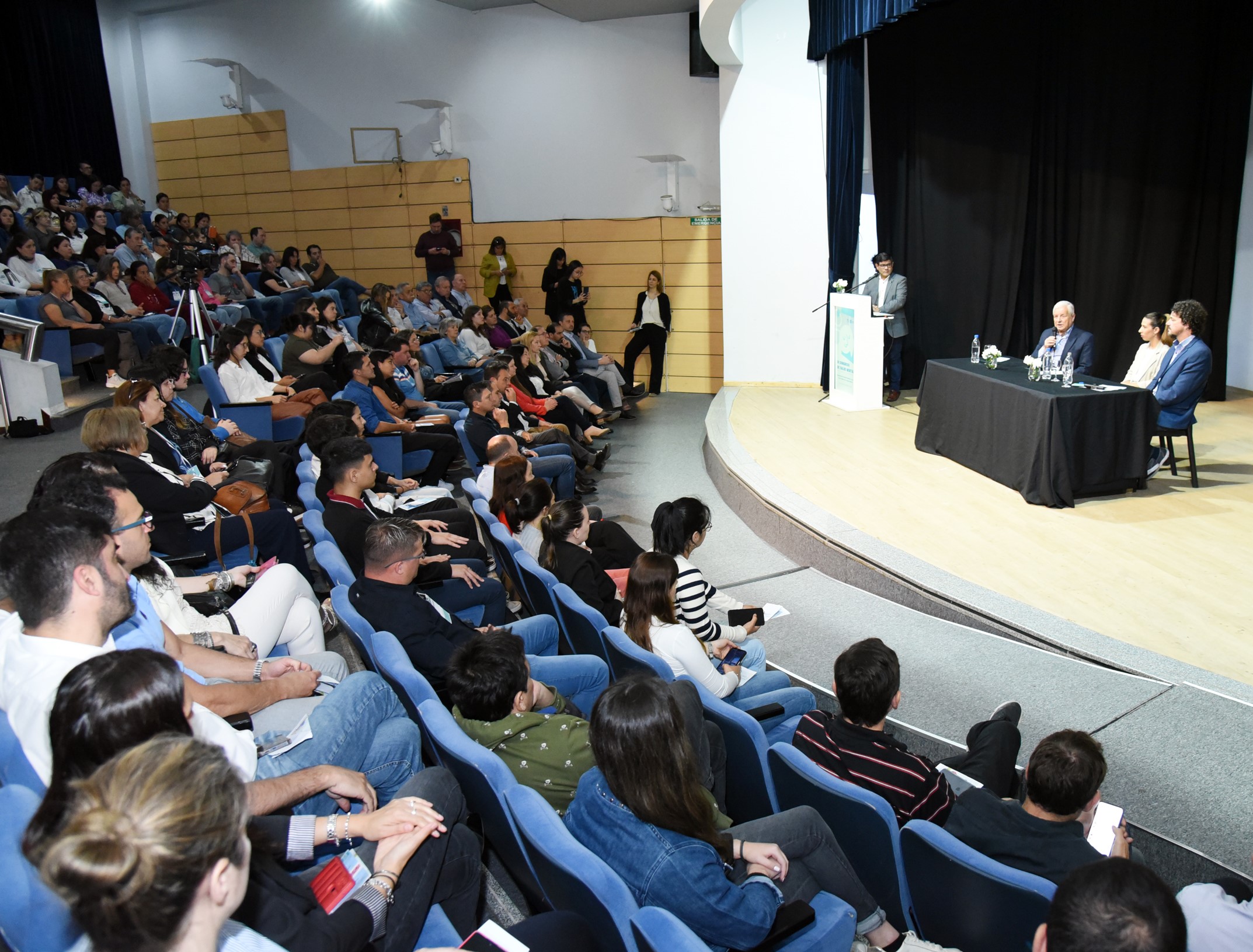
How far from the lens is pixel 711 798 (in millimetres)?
1753

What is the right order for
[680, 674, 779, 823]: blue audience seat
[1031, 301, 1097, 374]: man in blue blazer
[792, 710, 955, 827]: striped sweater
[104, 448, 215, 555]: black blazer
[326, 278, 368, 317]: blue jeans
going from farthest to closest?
[326, 278, 368, 317]: blue jeans < [1031, 301, 1097, 374]: man in blue blazer < [104, 448, 215, 555]: black blazer < [680, 674, 779, 823]: blue audience seat < [792, 710, 955, 827]: striped sweater

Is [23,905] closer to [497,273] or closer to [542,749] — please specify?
[542,749]

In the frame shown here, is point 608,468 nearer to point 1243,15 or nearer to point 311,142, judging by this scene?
point 1243,15

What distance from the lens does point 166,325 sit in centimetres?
770

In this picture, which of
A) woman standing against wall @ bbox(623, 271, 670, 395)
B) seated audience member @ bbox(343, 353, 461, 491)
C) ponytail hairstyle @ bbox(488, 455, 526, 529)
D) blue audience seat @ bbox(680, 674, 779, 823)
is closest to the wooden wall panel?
woman standing against wall @ bbox(623, 271, 670, 395)

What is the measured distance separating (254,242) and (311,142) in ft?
7.07

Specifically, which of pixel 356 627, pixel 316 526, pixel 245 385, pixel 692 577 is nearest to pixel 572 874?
pixel 356 627

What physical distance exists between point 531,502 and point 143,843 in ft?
9.44

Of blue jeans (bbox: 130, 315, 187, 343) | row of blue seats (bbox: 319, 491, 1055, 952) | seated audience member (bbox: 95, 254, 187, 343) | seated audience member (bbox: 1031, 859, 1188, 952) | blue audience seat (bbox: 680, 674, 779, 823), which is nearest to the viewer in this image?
seated audience member (bbox: 1031, 859, 1188, 952)

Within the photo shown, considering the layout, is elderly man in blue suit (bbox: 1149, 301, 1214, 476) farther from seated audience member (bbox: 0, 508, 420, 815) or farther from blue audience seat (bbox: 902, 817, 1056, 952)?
seated audience member (bbox: 0, 508, 420, 815)

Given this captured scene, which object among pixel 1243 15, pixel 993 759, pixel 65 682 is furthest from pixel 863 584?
pixel 1243 15

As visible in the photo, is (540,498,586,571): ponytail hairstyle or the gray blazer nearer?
(540,498,586,571): ponytail hairstyle

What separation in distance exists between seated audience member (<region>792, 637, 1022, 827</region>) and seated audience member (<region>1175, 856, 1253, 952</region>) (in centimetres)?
50

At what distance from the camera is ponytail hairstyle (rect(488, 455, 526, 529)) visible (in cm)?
402
